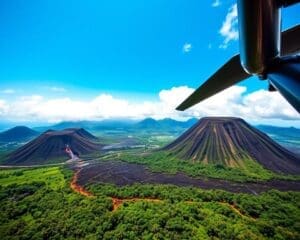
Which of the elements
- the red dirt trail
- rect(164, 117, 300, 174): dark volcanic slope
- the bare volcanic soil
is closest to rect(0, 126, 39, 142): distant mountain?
rect(164, 117, 300, 174): dark volcanic slope

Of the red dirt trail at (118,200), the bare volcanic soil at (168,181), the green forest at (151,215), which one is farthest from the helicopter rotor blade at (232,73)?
the bare volcanic soil at (168,181)

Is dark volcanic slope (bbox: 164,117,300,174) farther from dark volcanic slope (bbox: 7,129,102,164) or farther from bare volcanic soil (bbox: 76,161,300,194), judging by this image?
dark volcanic slope (bbox: 7,129,102,164)

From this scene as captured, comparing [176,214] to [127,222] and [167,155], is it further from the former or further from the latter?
[167,155]

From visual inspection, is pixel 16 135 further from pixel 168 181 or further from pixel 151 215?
pixel 151 215

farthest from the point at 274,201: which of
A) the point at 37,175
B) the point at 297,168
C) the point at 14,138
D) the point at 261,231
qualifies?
the point at 14,138

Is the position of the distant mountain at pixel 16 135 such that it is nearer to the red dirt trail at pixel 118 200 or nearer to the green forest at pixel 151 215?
the red dirt trail at pixel 118 200

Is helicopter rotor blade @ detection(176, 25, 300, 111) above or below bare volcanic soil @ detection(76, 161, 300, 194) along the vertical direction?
above
